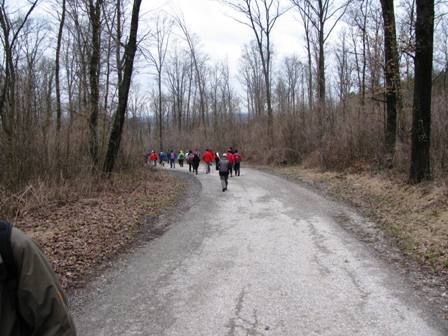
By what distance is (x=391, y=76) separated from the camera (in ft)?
48.9

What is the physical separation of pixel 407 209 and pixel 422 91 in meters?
3.64

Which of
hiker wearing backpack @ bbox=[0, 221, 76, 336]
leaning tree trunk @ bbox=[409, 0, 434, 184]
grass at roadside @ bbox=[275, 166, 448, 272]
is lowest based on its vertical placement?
grass at roadside @ bbox=[275, 166, 448, 272]

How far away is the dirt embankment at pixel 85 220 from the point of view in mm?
6797

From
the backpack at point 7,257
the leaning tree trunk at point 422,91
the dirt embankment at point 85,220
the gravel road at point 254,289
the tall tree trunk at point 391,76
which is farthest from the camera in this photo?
the tall tree trunk at point 391,76

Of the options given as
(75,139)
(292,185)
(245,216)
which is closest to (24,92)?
(75,139)

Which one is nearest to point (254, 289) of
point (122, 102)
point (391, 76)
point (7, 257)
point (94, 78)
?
point (7, 257)

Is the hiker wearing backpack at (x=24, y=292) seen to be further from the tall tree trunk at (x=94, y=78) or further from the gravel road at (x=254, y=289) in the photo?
the tall tree trunk at (x=94, y=78)

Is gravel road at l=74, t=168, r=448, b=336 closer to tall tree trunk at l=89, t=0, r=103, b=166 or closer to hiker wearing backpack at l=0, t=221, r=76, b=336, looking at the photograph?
hiker wearing backpack at l=0, t=221, r=76, b=336

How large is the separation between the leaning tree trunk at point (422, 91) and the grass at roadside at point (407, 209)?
717 mm

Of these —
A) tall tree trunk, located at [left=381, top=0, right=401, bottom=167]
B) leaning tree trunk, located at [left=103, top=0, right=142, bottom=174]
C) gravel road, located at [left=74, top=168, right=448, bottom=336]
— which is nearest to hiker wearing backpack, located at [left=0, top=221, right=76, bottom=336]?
gravel road, located at [left=74, top=168, right=448, bottom=336]

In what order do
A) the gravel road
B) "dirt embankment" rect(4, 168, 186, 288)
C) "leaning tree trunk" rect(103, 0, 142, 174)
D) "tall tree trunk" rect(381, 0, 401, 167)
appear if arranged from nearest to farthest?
the gravel road, "dirt embankment" rect(4, 168, 186, 288), "tall tree trunk" rect(381, 0, 401, 167), "leaning tree trunk" rect(103, 0, 142, 174)

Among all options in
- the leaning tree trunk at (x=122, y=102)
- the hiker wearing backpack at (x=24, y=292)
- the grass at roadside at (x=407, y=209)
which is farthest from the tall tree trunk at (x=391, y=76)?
the hiker wearing backpack at (x=24, y=292)

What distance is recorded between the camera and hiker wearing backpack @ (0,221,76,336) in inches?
79.0

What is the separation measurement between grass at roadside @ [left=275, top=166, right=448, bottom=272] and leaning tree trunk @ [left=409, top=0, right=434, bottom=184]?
2.35ft
